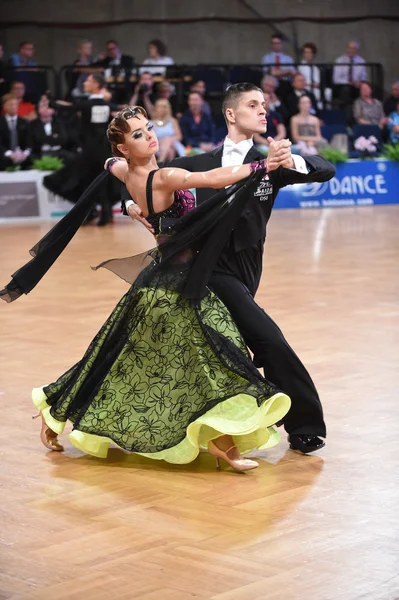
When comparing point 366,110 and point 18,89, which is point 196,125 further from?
point 366,110

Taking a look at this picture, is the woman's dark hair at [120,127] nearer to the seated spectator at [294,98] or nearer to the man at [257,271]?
the man at [257,271]

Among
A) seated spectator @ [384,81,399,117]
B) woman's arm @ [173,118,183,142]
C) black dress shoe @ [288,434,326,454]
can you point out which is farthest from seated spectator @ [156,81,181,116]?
black dress shoe @ [288,434,326,454]

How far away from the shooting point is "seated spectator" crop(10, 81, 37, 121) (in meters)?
16.3

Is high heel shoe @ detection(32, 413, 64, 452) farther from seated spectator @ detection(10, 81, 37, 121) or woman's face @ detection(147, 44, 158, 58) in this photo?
woman's face @ detection(147, 44, 158, 58)

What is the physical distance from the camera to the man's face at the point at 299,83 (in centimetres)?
1773

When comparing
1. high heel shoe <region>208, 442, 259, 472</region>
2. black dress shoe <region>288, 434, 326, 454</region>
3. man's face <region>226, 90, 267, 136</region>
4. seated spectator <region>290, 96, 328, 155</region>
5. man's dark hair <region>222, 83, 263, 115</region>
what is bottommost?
black dress shoe <region>288, 434, 326, 454</region>

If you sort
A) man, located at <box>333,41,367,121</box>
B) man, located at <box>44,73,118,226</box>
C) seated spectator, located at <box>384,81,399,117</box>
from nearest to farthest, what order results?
man, located at <box>44,73,118,226</box>
seated spectator, located at <box>384,81,399,117</box>
man, located at <box>333,41,367,121</box>

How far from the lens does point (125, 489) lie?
4.27m

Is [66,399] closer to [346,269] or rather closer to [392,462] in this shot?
[392,462]

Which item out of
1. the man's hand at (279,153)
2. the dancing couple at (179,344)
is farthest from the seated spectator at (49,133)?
the man's hand at (279,153)

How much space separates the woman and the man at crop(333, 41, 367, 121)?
1472cm

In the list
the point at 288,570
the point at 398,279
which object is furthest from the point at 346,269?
the point at 288,570

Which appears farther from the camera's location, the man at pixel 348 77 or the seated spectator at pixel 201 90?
the man at pixel 348 77

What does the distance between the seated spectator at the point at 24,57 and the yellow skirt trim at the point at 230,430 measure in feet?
44.8
